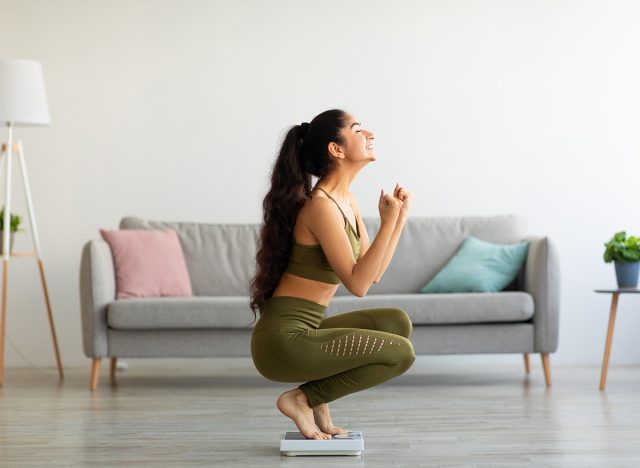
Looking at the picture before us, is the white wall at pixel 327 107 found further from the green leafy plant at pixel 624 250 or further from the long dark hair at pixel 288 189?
the long dark hair at pixel 288 189

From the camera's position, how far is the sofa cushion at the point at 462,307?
4238mm

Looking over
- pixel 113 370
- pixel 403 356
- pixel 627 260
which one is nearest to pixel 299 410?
pixel 403 356

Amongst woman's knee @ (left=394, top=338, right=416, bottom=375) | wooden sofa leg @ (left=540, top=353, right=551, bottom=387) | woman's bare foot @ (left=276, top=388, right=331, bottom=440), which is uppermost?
woman's knee @ (left=394, top=338, right=416, bottom=375)

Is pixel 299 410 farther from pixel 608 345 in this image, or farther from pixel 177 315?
pixel 608 345

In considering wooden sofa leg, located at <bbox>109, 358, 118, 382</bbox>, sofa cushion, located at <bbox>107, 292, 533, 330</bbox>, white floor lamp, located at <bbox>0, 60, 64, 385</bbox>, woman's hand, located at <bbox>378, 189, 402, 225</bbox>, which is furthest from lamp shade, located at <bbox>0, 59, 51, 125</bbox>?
woman's hand, located at <bbox>378, 189, 402, 225</bbox>

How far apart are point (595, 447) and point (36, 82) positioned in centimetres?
334

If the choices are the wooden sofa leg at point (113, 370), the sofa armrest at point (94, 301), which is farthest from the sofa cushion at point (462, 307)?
the wooden sofa leg at point (113, 370)

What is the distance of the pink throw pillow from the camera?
455 centimetres

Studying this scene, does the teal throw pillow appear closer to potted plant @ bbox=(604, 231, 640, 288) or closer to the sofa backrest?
the sofa backrest

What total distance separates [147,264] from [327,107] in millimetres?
1501

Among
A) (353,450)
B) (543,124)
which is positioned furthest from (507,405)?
(543,124)

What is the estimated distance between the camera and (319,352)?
2.62 meters

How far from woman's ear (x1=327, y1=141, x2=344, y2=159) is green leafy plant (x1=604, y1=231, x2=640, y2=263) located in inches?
81.9

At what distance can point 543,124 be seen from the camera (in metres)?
5.35
